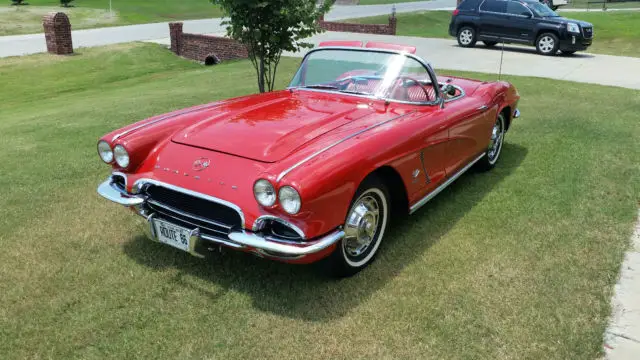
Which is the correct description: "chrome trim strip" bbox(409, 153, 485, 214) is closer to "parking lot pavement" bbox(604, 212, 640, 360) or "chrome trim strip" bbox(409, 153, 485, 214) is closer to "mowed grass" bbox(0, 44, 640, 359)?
"mowed grass" bbox(0, 44, 640, 359)

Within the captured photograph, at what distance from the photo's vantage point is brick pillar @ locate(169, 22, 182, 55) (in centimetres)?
1856

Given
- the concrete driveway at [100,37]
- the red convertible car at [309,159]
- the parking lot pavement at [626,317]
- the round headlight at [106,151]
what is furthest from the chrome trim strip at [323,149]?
the concrete driveway at [100,37]

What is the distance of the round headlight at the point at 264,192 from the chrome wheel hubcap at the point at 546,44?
50.0 feet

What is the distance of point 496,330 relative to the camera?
3051mm

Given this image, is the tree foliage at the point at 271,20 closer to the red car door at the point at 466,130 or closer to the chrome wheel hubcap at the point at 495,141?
the chrome wheel hubcap at the point at 495,141

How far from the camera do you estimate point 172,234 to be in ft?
11.2

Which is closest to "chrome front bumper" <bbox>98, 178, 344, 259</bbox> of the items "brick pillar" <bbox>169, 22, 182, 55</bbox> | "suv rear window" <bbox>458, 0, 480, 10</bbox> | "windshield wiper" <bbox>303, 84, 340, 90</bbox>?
"windshield wiper" <bbox>303, 84, 340, 90</bbox>

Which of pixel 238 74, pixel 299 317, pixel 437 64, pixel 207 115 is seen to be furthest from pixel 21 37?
pixel 299 317

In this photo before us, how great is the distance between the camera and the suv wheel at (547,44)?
15672 mm

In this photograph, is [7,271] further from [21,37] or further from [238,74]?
[21,37]

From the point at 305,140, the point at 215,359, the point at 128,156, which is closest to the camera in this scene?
the point at 215,359

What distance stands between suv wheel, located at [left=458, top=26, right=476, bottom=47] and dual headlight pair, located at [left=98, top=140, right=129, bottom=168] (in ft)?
51.8

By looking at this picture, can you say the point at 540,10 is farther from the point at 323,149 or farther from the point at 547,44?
the point at 323,149

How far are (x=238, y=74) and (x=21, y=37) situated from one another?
43.7ft
